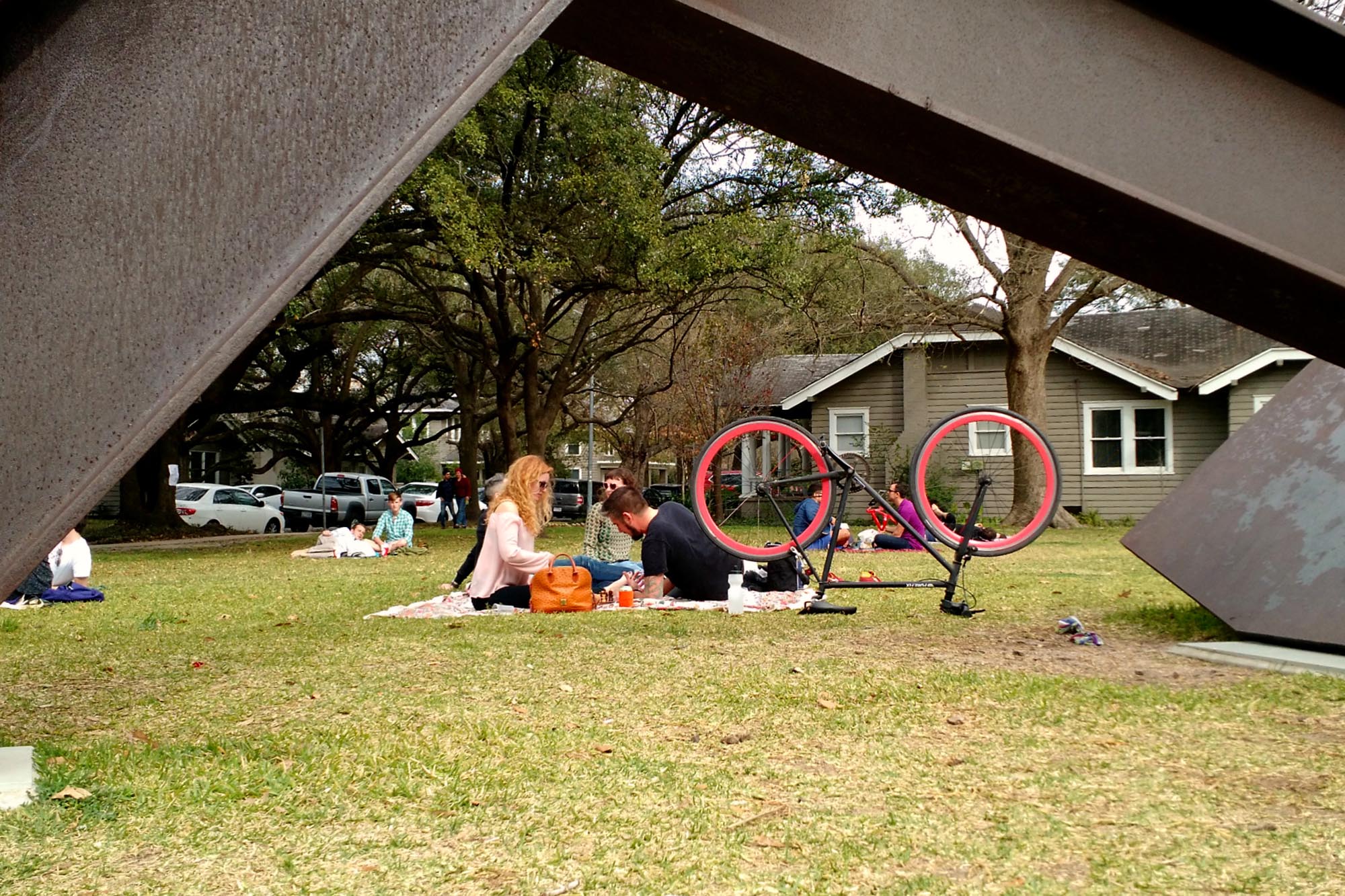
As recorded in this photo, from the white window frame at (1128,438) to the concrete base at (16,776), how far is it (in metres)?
30.3

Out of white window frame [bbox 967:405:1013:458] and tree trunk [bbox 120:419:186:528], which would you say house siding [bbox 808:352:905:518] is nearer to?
white window frame [bbox 967:405:1013:458]

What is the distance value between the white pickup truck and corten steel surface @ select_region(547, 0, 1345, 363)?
110 feet

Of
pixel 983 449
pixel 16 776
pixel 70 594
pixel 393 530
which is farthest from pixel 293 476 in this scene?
pixel 16 776

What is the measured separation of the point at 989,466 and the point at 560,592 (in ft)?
69.3

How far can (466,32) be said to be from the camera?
273 cm

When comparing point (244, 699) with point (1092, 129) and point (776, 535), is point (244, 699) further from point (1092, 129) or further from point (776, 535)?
point (776, 535)

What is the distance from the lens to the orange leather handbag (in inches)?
364

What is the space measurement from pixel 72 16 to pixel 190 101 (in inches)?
14.7

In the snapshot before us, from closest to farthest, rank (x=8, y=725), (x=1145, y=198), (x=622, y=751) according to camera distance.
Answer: (x=1145, y=198), (x=622, y=751), (x=8, y=725)

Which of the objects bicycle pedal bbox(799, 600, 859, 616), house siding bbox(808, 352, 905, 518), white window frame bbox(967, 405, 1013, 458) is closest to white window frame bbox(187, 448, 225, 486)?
house siding bbox(808, 352, 905, 518)

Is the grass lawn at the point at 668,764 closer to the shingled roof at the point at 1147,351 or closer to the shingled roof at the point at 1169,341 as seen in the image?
the shingled roof at the point at 1147,351

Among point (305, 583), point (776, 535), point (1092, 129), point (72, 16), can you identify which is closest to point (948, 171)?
point (1092, 129)

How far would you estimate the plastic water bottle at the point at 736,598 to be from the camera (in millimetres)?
9133

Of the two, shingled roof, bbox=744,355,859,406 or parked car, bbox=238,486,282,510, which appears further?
parked car, bbox=238,486,282,510
